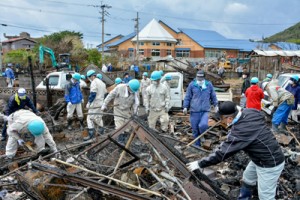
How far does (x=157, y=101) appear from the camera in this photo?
25.2ft

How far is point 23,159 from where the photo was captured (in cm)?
530

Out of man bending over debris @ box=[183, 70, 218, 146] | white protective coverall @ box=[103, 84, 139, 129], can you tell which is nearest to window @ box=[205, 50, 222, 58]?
white protective coverall @ box=[103, 84, 139, 129]

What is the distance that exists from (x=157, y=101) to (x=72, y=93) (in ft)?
8.19

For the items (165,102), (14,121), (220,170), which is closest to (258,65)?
(165,102)

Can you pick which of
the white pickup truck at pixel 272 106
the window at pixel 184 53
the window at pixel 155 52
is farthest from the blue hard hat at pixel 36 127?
the window at pixel 184 53

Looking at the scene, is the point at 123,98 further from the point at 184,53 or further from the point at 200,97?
the point at 184,53

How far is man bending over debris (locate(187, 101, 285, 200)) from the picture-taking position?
3230 millimetres

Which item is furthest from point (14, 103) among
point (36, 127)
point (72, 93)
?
point (36, 127)

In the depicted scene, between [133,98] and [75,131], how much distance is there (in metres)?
2.56

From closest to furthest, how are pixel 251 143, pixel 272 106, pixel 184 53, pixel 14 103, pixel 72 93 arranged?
pixel 251 143, pixel 14 103, pixel 72 93, pixel 272 106, pixel 184 53

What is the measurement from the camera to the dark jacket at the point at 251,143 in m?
3.22

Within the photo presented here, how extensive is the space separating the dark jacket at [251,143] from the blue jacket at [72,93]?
5668mm

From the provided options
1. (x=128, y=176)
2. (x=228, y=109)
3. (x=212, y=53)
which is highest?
(x=212, y=53)

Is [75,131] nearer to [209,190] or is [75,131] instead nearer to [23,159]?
[23,159]
